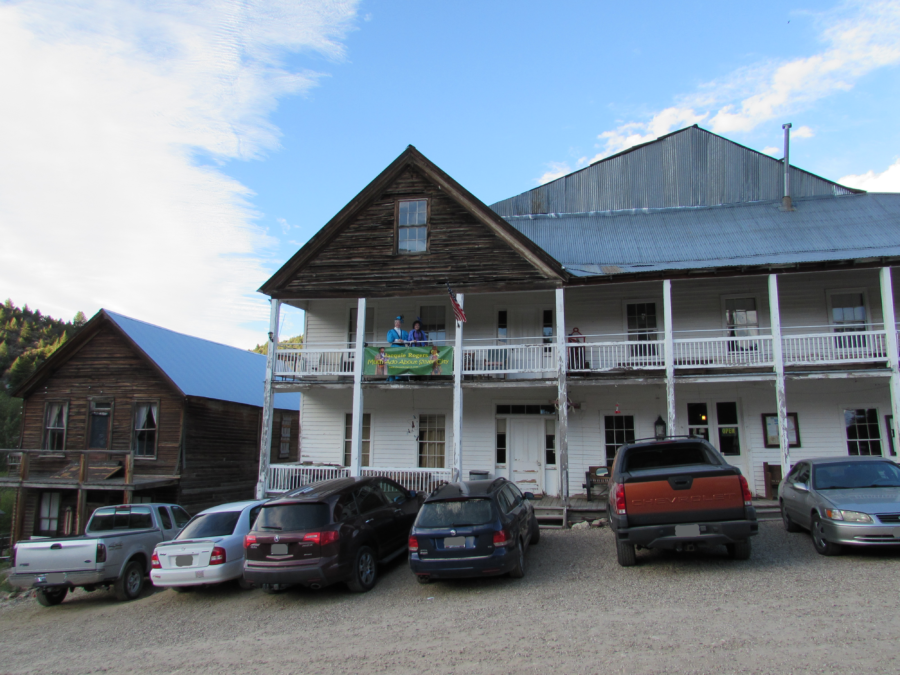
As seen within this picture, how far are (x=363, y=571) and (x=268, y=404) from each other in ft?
27.6

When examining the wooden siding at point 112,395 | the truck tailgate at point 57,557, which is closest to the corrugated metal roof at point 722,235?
the truck tailgate at point 57,557

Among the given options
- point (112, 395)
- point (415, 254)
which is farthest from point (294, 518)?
point (112, 395)

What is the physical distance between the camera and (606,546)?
37.0ft

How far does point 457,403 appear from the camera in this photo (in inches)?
629

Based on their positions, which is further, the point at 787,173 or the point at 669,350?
the point at 787,173

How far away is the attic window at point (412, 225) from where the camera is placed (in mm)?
17516

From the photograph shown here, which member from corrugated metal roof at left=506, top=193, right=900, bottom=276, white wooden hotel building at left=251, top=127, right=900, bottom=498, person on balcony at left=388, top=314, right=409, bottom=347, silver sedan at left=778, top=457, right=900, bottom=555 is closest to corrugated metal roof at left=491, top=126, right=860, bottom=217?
white wooden hotel building at left=251, top=127, right=900, bottom=498

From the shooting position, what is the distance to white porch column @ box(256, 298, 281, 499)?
1648cm

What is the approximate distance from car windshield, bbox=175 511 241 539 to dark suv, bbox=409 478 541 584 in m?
3.88

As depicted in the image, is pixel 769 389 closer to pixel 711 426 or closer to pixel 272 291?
pixel 711 426

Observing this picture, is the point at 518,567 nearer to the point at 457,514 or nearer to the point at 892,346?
the point at 457,514

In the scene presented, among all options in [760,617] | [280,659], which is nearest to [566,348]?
[760,617]

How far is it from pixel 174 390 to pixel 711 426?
58.7 feet

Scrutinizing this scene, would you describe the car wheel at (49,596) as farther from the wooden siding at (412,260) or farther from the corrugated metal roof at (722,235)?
the corrugated metal roof at (722,235)
